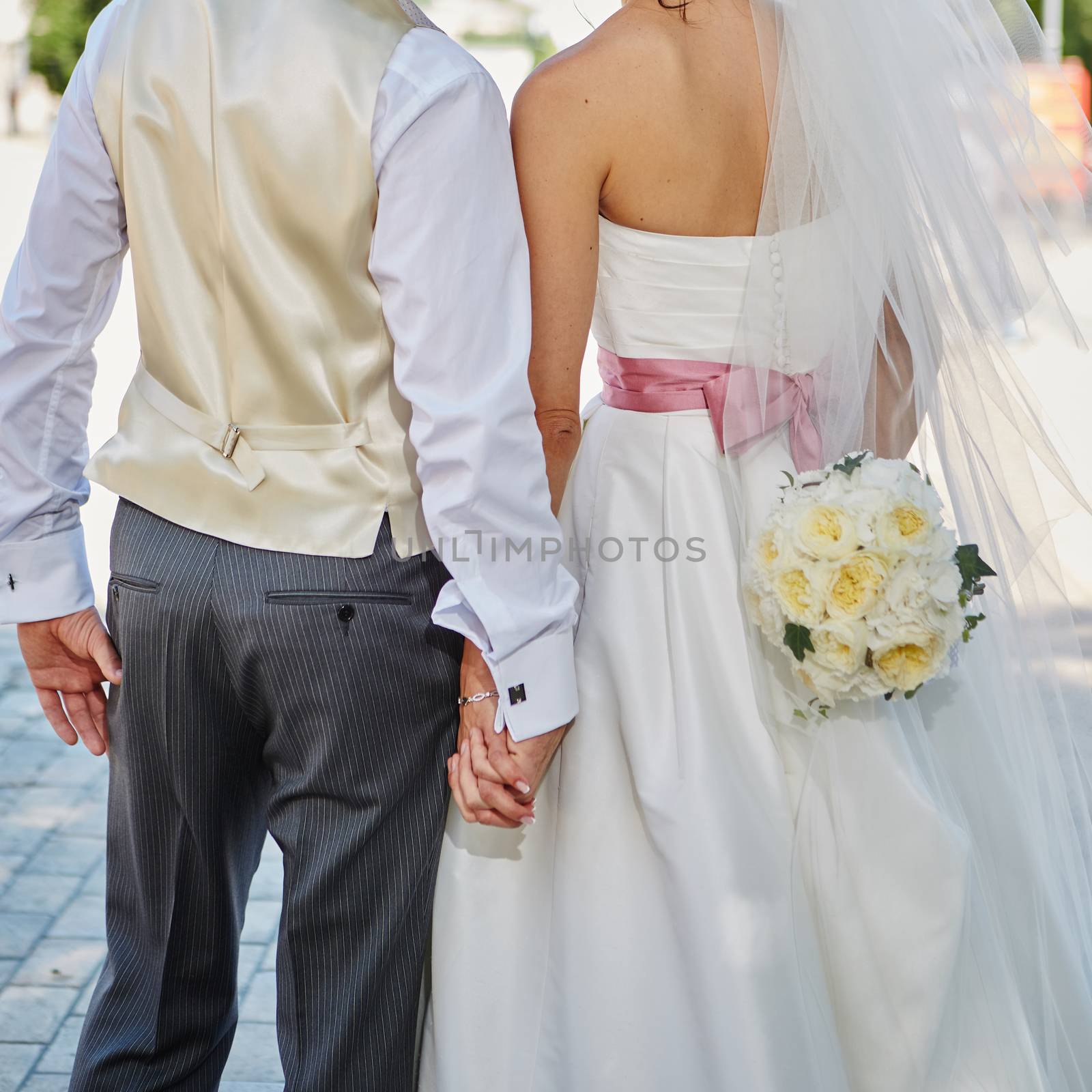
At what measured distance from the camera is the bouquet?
1813 mm

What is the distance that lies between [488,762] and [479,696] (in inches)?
3.7

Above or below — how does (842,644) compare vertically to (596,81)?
below

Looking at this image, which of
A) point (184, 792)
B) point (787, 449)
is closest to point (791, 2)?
point (787, 449)

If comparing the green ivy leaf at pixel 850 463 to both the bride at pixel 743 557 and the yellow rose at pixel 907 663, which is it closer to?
the bride at pixel 743 557

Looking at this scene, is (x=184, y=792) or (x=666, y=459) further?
(x=666, y=459)

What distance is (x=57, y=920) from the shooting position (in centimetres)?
332

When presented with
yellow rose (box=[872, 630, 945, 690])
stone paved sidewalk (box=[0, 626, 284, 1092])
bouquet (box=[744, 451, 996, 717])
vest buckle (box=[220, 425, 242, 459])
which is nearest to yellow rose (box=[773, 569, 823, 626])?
bouquet (box=[744, 451, 996, 717])

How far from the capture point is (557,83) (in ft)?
6.07

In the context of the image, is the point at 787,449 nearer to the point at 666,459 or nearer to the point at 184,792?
the point at 666,459

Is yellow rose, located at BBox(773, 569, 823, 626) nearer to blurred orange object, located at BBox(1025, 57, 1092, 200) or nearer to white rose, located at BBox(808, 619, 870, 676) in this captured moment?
white rose, located at BBox(808, 619, 870, 676)

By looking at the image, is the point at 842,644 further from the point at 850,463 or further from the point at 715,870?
the point at 715,870

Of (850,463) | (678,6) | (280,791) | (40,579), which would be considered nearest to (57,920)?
(40,579)

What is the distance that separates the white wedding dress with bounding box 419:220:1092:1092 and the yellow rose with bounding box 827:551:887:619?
0.65 ft

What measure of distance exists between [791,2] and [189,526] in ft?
3.84
